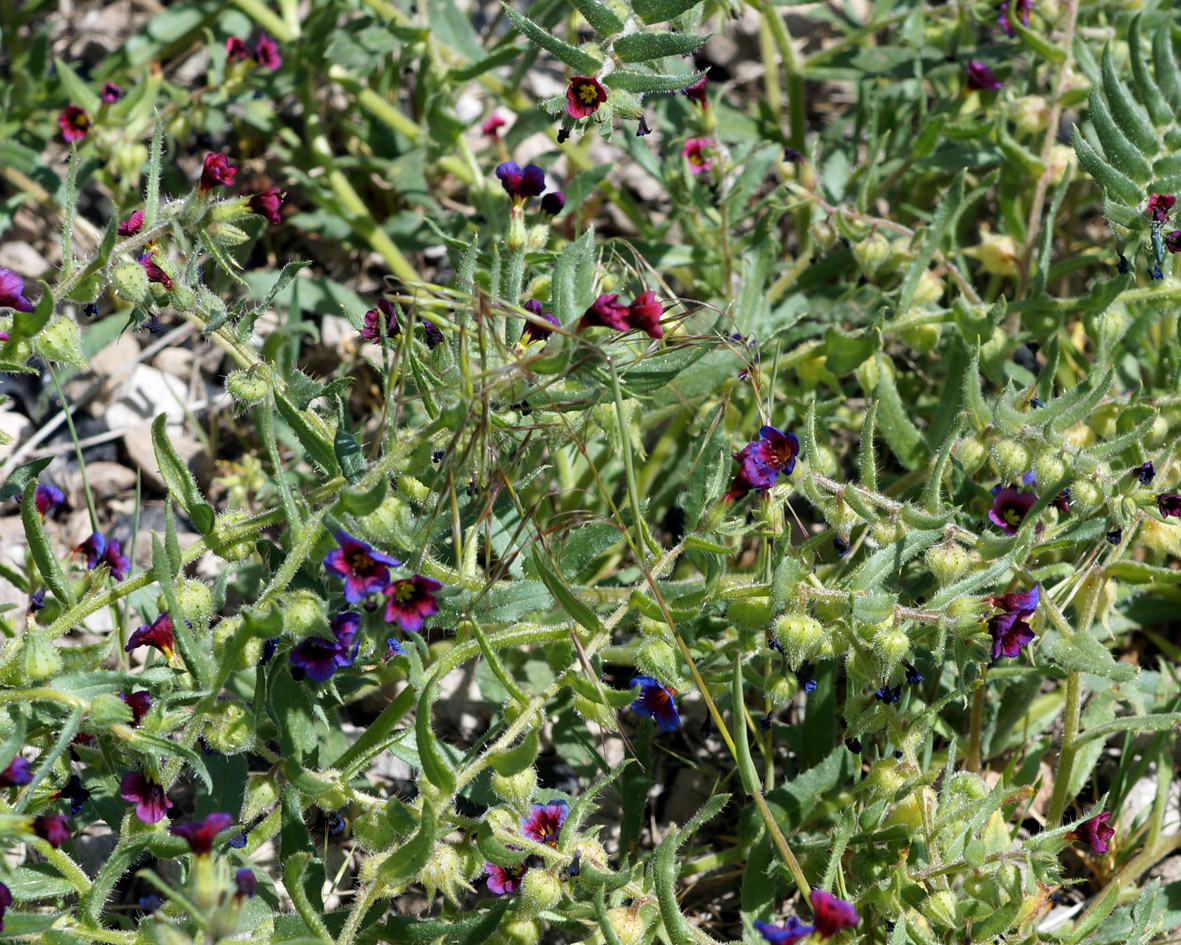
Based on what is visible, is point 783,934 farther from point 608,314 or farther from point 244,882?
point 608,314

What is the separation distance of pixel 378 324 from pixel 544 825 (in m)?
1.20

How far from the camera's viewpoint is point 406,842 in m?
2.30

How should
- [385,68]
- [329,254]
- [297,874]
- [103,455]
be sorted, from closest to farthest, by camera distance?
[297,874] < [103,455] < [385,68] < [329,254]

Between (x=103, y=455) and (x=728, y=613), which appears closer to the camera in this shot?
(x=728, y=613)

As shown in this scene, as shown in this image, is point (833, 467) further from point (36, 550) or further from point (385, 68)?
point (385, 68)

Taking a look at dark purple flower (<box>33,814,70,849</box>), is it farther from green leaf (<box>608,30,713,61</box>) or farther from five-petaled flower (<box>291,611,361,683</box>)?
green leaf (<box>608,30,713,61</box>)

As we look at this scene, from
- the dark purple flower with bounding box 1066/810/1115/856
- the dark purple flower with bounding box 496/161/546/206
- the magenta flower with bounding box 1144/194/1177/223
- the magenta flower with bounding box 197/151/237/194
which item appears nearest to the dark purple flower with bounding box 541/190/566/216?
the dark purple flower with bounding box 496/161/546/206

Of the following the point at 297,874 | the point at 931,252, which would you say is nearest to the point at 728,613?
the point at 297,874

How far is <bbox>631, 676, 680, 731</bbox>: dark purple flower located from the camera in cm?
256

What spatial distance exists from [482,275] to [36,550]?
1.36 m

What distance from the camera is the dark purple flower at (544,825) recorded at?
243 cm

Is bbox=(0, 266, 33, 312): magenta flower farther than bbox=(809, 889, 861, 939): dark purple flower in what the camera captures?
Yes

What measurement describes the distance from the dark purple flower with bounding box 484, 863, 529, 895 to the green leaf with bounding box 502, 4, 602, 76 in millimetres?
1843

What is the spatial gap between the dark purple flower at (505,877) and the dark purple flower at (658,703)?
0.43m
